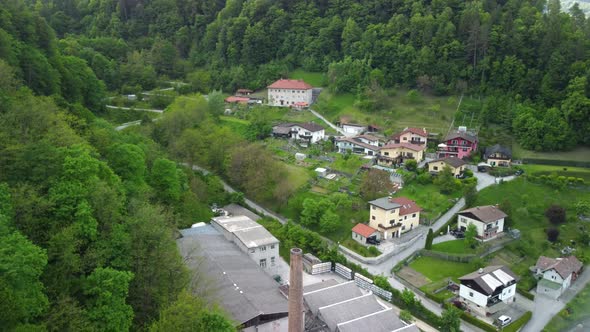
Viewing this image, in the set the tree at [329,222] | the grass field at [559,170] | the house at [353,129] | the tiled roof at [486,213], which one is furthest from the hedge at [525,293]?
the house at [353,129]

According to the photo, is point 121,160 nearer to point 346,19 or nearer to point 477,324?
point 477,324

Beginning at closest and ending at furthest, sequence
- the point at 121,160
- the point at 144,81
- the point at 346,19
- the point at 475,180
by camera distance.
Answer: the point at 121,160, the point at 475,180, the point at 144,81, the point at 346,19

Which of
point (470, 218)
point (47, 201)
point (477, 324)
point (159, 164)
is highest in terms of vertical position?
point (47, 201)

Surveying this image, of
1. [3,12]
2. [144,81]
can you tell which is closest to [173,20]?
[144,81]

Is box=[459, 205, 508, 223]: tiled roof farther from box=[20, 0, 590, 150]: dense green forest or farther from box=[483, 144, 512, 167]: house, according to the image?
box=[20, 0, 590, 150]: dense green forest

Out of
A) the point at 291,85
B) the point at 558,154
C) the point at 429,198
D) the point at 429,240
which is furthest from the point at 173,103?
the point at 558,154

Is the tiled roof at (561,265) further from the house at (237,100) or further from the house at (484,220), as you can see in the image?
the house at (237,100)

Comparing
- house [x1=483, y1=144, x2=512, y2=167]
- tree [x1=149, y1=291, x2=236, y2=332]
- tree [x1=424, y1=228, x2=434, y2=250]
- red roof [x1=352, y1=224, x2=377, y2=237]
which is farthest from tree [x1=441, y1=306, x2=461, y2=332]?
house [x1=483, y1=144, x2=512, y2=167]
